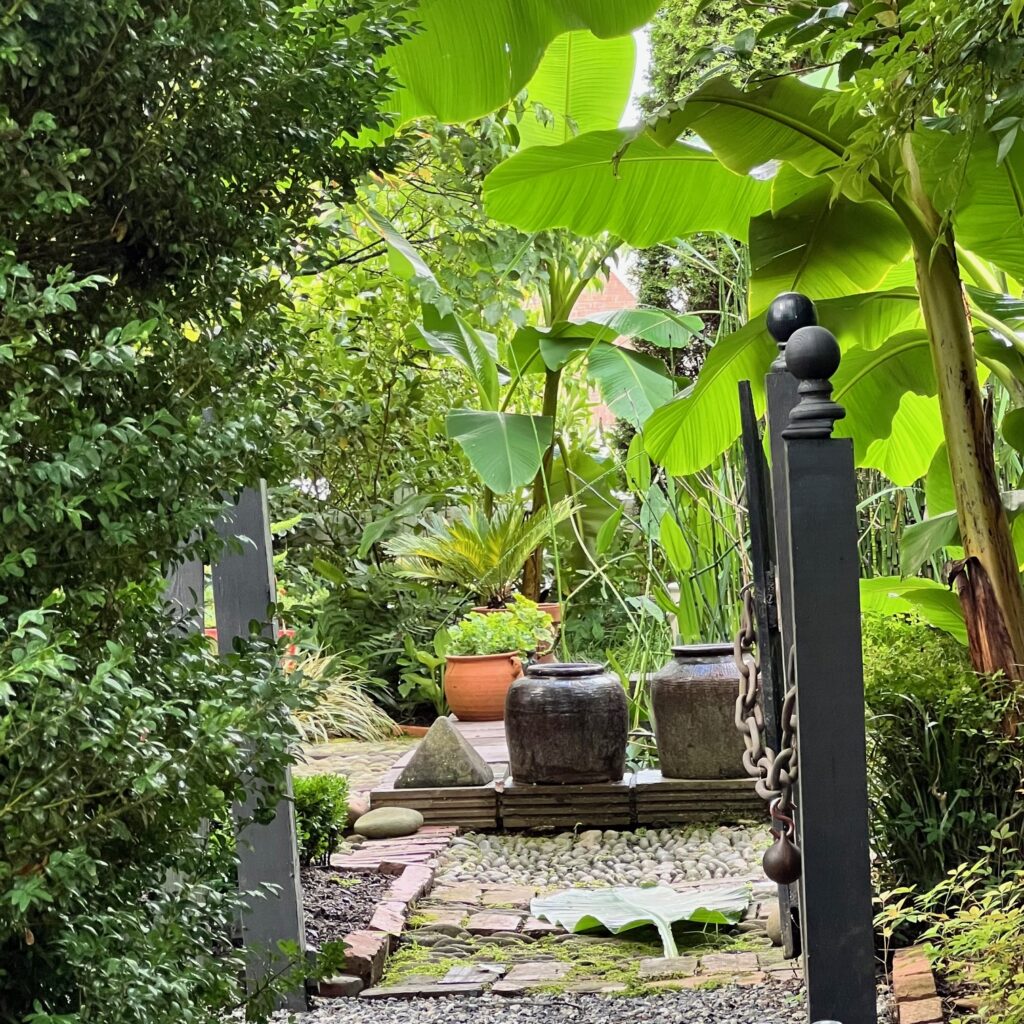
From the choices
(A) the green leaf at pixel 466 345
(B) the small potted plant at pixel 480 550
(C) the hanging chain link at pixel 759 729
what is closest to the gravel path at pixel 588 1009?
(C) the hanging chain link at pixel 759 729

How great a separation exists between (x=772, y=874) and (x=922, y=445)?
3.39 meters

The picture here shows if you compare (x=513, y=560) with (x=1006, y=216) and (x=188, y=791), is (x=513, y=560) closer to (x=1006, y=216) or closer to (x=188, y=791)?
(x=1006, y=216)

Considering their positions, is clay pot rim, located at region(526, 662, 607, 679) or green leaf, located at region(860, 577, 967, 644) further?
clay pot rim, located at region(526, 662, 607, 679)

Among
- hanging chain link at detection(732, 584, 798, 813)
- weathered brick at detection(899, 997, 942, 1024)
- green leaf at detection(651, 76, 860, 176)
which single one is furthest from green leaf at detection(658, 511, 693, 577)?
hanging chain link at detection(732, 584, 798, 813)

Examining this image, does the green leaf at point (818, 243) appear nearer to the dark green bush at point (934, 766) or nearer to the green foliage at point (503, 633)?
the dark green bush at point (934, 766)

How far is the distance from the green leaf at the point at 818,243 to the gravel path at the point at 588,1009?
215 centimetres

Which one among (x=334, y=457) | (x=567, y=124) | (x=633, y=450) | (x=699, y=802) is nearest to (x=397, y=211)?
(x=567, y=124)

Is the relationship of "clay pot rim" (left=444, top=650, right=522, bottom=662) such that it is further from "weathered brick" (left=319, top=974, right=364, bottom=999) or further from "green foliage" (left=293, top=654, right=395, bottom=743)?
"weathered brick" (left=319, top=974, right=364, bottom=999)

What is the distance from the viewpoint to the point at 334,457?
8508 mm

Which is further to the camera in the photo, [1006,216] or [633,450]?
[633,450]

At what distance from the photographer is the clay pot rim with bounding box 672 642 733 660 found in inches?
204

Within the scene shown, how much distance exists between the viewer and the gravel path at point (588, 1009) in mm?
3076

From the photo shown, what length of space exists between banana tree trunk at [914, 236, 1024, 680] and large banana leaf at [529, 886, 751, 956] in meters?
1.24

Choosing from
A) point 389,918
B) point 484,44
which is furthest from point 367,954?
point 484,44
